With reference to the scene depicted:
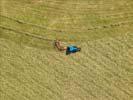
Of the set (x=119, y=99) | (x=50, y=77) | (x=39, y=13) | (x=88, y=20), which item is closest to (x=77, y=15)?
(x=88, y=20)

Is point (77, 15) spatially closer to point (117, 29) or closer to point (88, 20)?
point (88, 20)

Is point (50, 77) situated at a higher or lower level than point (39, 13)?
lower

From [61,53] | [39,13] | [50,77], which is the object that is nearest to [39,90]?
[50,77]

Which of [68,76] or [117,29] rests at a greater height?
[117,29]

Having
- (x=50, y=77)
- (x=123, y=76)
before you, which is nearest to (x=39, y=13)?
(x=50, y=77)

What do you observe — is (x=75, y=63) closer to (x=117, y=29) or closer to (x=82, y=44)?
(x=82, y=44)

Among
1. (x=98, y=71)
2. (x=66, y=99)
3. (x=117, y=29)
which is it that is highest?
(x=117, y=29)
